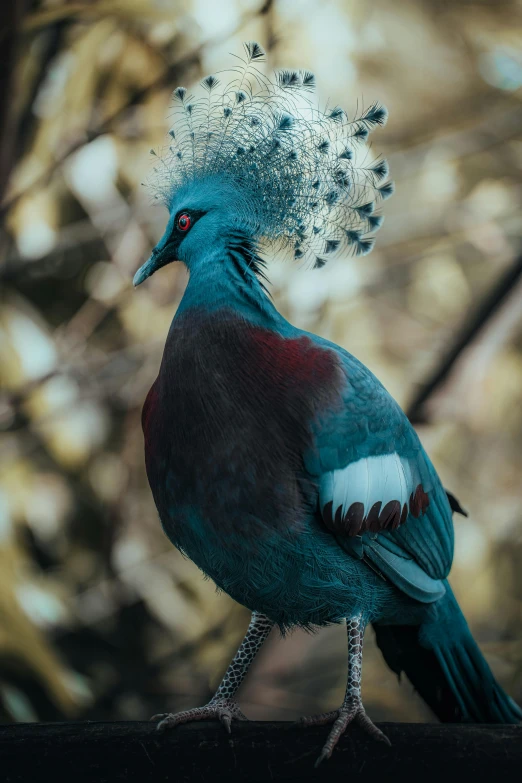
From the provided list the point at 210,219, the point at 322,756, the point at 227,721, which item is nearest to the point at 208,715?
the point at 227,721

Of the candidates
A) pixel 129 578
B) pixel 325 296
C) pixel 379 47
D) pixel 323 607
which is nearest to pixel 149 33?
pixel 379 47

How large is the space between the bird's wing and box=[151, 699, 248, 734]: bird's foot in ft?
1.02

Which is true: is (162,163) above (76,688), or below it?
above

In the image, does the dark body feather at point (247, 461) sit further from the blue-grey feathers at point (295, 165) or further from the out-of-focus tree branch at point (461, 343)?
the out-of-focus tree branch at point (461, 343)

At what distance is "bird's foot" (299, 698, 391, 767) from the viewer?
1090 mm

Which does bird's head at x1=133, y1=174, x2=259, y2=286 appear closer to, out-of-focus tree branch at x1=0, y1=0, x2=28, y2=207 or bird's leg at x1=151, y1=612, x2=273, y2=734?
bird's leg at x1=151, y1=612, x2=273, y2=734

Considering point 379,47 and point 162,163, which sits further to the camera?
point 379,47

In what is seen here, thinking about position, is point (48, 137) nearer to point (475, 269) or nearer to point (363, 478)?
point (475, 269)

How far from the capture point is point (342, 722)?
1110 mm

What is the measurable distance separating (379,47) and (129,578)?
74.6 inches

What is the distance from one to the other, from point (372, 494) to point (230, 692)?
16.1 inches

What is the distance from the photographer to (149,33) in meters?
2.42

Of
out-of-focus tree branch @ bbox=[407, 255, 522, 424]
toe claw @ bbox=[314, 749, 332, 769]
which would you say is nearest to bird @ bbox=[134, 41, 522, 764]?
toe claw @ bbox=[314, 749, 332, 769]

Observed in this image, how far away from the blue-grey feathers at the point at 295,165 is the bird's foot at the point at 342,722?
0.66 meters
